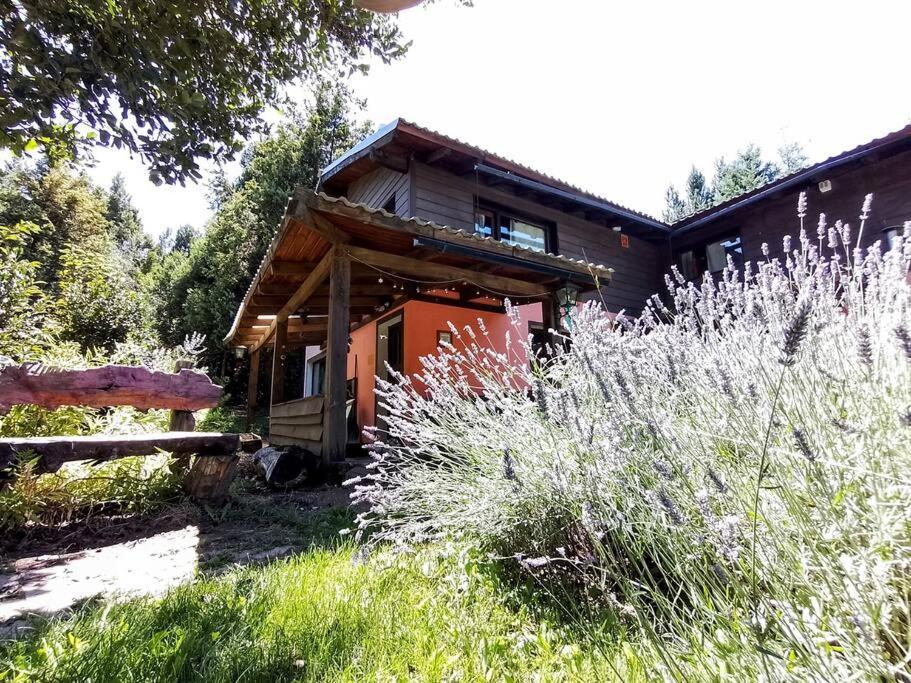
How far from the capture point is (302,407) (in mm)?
5395

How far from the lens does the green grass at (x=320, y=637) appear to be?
1.25 metres

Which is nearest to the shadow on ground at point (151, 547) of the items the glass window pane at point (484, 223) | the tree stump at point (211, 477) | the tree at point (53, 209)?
the tree stump at point (211, 477)

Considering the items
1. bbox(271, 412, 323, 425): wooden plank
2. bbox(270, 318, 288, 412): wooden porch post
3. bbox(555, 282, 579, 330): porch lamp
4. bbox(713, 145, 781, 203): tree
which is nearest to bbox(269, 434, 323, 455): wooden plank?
bbox(271, 412, 323, 425): wooden plank

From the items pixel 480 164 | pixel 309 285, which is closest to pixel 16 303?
pixel 309 285

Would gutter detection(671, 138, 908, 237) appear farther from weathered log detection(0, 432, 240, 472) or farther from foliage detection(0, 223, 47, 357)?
foliage detection(0, 223, 47, 357)

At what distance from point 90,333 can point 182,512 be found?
9.38 m

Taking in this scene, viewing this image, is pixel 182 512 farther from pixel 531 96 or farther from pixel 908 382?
pixel 531 96

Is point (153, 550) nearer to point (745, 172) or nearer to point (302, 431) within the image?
point (302, 431)

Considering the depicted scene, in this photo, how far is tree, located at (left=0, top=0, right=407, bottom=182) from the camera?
2.33 metres

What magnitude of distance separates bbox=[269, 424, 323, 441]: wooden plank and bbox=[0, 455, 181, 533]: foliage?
1.42 meters

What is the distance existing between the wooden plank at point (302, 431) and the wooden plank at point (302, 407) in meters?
0.18

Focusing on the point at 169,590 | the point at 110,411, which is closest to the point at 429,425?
the point at 169,590

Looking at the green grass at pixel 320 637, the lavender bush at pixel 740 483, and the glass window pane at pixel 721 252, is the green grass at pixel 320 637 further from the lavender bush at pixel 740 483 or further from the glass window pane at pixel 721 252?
the glass window pane at pixel 721 252

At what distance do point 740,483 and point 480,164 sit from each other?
23.3 ft
